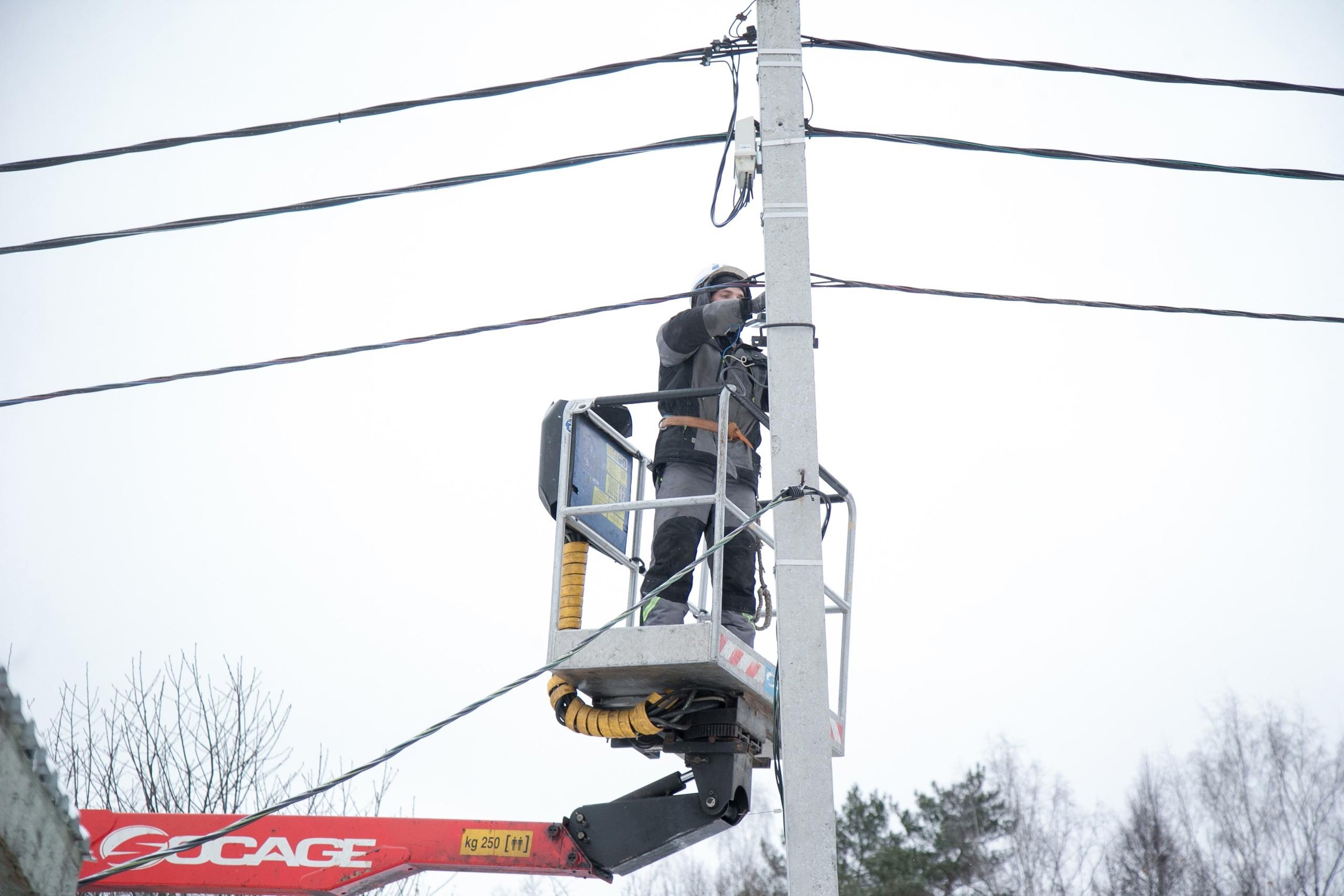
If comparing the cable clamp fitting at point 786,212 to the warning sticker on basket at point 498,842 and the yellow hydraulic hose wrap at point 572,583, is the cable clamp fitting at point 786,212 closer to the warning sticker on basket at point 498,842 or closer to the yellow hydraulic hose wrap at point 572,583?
the yellow hydraulic hose wrap at point 572,583

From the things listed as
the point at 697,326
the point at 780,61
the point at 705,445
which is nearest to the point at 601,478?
the point at 705,445

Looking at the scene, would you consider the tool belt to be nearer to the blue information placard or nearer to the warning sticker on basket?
the blue information placard

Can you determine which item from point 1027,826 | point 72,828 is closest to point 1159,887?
point 1027,826

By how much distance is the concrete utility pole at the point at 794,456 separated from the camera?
5281mm

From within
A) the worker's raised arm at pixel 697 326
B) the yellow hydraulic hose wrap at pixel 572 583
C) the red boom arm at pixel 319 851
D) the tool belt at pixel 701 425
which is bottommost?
the red boom arm at pixel 319 851

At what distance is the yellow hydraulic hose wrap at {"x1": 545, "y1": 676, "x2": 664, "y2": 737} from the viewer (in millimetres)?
6379

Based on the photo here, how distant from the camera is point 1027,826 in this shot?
34.0 metres

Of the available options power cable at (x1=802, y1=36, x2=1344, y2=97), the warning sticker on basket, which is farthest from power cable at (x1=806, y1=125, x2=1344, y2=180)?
the warning sticker on basket

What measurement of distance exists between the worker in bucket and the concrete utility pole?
682mm

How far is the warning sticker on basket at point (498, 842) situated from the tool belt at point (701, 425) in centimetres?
224

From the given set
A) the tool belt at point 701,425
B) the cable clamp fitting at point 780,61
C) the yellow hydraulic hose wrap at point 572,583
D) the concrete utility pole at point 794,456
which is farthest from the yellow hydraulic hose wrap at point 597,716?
the cable clamp fitting at point 780,61

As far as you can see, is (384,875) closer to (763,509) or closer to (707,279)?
(763,509)

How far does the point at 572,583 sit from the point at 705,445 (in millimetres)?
1011

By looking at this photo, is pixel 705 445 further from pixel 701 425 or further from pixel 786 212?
pixel 786 212
